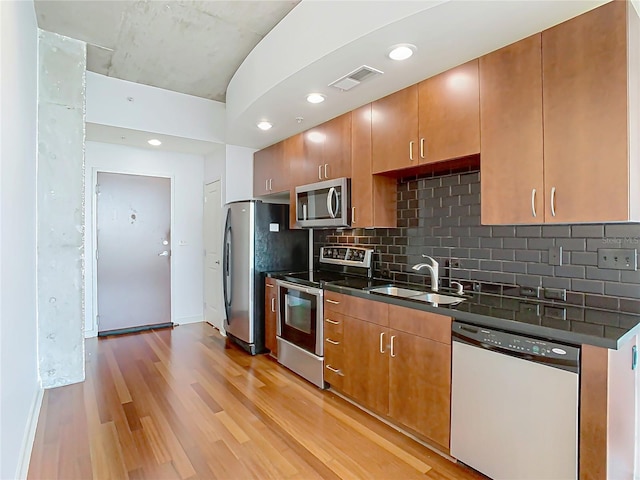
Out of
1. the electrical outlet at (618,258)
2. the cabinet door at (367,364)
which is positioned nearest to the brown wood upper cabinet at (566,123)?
the electrical outlet at (618,258)

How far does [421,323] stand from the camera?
6.82ft

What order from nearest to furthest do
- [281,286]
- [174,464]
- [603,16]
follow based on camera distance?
[603,16] < [174,464] < [281,286]

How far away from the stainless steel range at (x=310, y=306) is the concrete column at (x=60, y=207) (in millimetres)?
1785

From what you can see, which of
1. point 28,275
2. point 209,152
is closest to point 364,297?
point 28,275

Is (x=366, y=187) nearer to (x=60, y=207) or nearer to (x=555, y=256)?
(x=555, y=256)

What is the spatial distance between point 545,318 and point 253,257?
274cm

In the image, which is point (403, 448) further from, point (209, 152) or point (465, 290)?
point (209, 152)

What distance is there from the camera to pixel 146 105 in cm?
386

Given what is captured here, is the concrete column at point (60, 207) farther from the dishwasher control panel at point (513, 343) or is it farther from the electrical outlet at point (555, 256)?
the electrical outlet at point (555, 256)

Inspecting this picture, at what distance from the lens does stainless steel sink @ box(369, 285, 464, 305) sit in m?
2.38

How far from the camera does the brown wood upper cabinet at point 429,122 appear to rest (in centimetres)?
209

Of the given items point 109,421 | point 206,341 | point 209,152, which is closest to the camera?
point 109,421

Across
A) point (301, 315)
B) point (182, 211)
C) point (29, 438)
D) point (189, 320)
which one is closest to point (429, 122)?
point (301, 315)

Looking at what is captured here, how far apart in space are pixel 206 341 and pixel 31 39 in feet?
10.5
